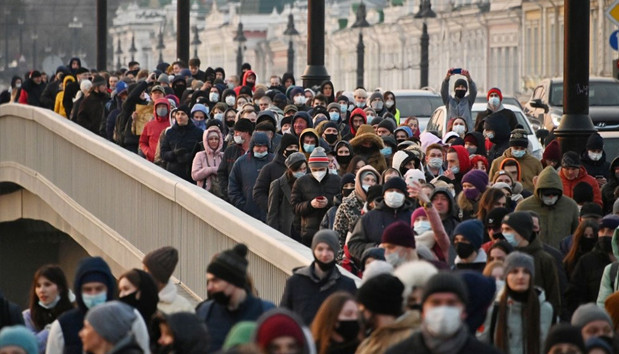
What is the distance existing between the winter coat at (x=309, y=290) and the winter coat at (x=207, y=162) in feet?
28.6

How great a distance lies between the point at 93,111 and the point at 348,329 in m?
19.9

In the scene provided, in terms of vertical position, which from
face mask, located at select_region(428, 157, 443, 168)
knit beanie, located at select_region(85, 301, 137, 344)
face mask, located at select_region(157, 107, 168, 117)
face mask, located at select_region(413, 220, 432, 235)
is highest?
face mask, located at select_region(157, 107, 168, 117)

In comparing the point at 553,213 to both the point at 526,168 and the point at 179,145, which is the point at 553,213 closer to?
the point at 526,168

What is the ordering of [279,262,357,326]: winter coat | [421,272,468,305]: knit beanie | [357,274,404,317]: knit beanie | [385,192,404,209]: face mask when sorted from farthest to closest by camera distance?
[385,192,404,209]: face mask → [279,262,357,326]: winter coat → [357,274,404,317]: knit beanie → [421,272,468,305]: knit beanie

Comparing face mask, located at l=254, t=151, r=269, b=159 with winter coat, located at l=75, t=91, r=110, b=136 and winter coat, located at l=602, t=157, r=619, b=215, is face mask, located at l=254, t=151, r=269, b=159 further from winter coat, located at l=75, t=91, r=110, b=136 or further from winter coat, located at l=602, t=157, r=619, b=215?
winter coat, located at l=75, t=91, r=110, b=136

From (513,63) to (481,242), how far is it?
61734 mm

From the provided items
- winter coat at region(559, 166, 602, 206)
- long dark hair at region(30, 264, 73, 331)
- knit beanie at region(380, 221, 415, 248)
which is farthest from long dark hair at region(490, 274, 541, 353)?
winter coat at region(559, 166, 602, 206)

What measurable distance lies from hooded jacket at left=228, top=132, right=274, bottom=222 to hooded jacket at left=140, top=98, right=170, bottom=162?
16.4 feet

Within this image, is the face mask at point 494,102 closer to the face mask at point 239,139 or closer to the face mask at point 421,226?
the face mask at point 239,139

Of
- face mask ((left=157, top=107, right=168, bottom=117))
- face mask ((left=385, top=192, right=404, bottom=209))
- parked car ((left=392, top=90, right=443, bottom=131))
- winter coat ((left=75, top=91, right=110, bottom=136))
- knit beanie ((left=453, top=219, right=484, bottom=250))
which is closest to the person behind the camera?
knit beanie ((left=453, top=219, right=484, bottom=250))

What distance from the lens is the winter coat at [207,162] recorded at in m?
20.1

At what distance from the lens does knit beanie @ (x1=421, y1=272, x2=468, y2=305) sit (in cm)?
834

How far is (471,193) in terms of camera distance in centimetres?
1558

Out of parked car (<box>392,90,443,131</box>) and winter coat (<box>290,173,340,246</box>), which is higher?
parked car (<box>392,90,443,131</box>)
